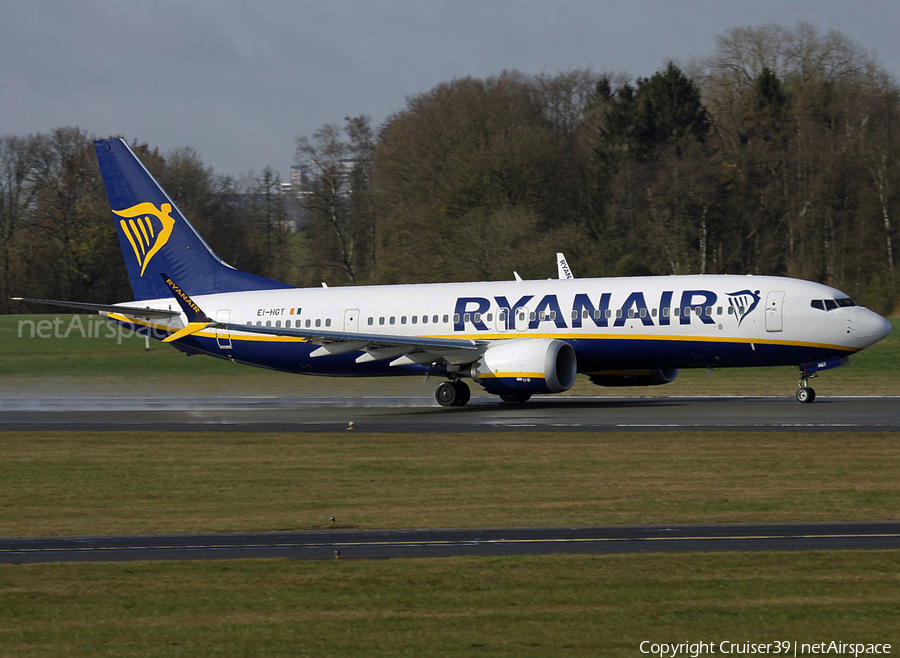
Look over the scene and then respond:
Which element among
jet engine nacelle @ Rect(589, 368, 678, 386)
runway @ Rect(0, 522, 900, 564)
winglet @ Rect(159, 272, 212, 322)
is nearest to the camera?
runway @ Rect(0, 522, 900, 564)

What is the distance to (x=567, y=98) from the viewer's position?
95.8 m

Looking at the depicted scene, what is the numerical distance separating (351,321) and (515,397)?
573 centimetres

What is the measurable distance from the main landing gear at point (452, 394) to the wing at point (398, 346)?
96cm

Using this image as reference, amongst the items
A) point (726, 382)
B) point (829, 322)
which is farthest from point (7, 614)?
point (726, 382)

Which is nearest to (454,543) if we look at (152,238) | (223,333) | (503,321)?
(503,321)

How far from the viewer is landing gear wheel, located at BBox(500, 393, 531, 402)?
32.4 m

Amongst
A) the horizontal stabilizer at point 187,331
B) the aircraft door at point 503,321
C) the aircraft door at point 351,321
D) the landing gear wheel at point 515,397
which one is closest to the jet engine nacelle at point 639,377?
the landing gear wheel at point 515,397

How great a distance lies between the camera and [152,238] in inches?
1458

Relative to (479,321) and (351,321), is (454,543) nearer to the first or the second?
(479,321)

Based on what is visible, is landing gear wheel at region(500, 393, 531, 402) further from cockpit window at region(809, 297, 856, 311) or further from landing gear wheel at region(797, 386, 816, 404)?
cockpit window at region(809, 297, 856, 311)

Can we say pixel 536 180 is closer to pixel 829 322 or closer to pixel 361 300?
pixel 361 300

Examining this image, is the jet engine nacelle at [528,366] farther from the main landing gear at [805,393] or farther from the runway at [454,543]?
the runway at [454,543]

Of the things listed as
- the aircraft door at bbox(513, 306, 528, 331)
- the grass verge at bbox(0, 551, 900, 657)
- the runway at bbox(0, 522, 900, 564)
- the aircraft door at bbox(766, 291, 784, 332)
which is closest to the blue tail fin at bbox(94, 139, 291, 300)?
the aircraft door at bbox(513, 306, 528, 331)

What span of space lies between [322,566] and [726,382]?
102 ft
